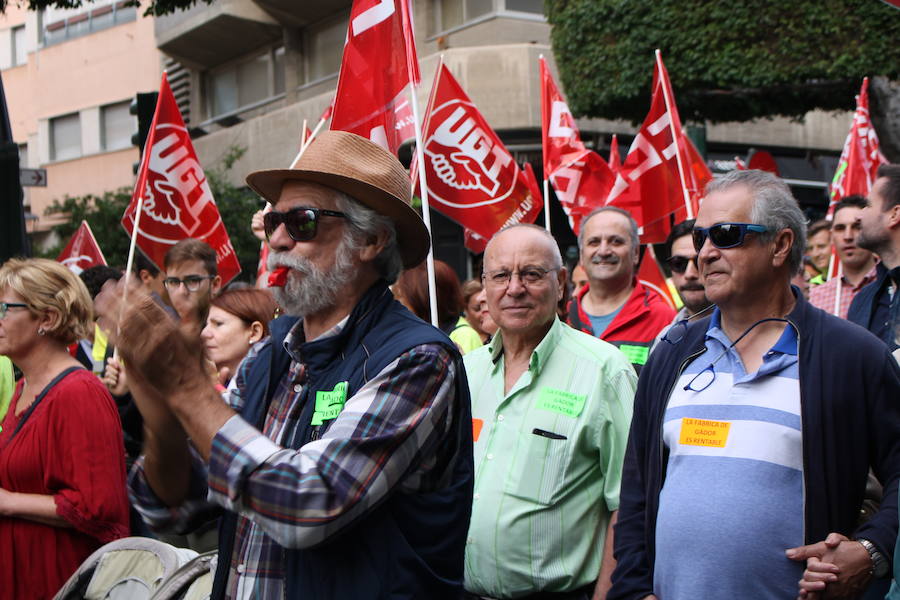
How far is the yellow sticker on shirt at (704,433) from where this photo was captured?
2850 mm

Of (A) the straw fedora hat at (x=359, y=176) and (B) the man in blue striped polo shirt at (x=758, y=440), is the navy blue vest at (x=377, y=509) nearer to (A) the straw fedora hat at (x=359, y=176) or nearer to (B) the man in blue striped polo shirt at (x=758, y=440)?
(A) the straw fedora hat at (x=359, y=176)

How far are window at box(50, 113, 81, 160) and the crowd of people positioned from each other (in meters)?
27.6

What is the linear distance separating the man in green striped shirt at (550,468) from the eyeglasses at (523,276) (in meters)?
0.14

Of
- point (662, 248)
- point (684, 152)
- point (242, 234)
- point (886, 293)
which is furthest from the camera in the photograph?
point (662, 248)

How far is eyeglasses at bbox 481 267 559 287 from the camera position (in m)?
3.98

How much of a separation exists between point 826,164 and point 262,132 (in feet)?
42.2

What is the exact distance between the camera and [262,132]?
2277 centimetres

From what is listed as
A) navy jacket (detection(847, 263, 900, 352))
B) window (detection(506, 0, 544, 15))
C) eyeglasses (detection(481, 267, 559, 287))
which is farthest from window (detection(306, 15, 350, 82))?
eyeglasses (detection(481, 267, 559, 287))

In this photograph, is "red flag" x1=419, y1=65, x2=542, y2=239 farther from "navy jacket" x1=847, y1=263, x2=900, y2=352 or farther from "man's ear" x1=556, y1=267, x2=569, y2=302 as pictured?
"navy jacket" x1=847, y1=263, x2=900, y2=352

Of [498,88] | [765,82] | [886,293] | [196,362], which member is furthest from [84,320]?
[498,88]

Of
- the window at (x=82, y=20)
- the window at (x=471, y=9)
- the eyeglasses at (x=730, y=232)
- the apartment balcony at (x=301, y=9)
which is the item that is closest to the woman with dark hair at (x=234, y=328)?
the eyeglasses at (x=730, y=232)

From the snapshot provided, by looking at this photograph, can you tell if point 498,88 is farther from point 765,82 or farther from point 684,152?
point 684,152

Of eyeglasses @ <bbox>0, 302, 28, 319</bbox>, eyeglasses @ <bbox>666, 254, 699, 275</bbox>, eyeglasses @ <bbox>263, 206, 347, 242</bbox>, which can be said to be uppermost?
eyeglasses @ <bbox>263, 206, 347, 242</bbox>

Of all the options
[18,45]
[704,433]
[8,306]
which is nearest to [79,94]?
[18,45]
